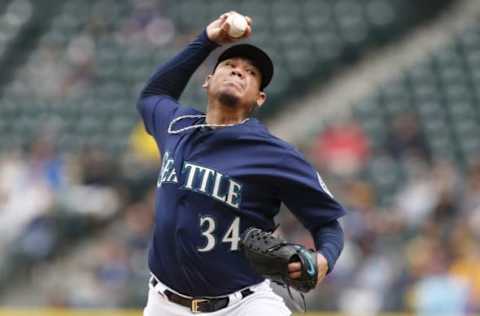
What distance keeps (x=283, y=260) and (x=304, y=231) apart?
5166mm

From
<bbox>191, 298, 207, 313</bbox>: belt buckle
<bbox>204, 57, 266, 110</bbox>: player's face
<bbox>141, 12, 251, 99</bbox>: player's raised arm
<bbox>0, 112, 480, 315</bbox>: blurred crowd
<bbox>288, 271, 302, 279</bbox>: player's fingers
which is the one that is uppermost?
<bbox>0, 112, 480, 315</bbox>: blurred crowd

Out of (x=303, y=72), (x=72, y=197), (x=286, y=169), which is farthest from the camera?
(x=303, y=72)

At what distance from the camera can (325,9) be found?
1381 cm

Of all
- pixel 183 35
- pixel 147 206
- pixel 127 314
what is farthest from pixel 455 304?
pixel 183 35

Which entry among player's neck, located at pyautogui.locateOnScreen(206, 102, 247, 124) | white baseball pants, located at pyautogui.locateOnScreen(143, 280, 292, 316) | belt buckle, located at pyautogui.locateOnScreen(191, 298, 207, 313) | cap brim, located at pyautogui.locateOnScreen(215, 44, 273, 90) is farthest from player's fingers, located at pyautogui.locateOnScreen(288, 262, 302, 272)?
cap brim, located at pyautogui.locateOnScreen(215, 44, 273, 90)

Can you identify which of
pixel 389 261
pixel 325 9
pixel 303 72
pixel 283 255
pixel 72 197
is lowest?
pixel 283 255

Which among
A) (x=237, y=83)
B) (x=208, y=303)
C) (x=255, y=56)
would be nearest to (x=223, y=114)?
(x=237, y=83)

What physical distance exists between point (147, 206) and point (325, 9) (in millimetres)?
4868

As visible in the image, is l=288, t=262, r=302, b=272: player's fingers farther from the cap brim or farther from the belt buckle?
the cap brim

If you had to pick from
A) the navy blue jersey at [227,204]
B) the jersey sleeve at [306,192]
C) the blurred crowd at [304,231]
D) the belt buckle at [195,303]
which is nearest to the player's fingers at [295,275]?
the navy blue jersey at [227,204]

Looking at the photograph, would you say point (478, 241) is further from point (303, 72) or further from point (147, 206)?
point (303, 72)

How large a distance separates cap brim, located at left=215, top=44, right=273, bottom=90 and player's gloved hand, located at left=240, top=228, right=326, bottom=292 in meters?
0.75

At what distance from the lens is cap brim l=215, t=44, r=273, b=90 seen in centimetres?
451

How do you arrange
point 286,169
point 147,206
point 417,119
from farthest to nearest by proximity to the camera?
1. point 417,119
2. point 147,206
3. point 286,169
